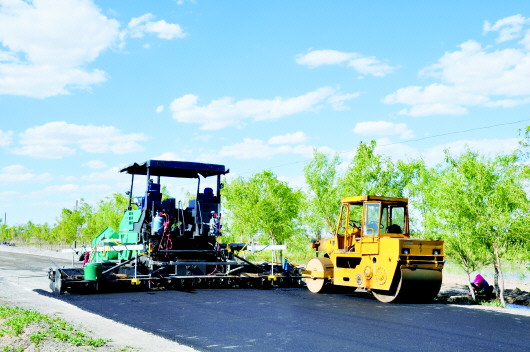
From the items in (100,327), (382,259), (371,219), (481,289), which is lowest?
(481,289)

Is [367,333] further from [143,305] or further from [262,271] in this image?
[262,271]

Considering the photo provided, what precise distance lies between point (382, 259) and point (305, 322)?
3945mm

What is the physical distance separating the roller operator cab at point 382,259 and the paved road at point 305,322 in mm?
447

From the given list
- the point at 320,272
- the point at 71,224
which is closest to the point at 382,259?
the point at 320,272

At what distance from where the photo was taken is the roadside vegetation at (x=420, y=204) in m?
18.1

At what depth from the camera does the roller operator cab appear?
12891 millimetres

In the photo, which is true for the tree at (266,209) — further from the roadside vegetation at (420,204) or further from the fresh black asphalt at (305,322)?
the fresh black asphalt at (305,322)

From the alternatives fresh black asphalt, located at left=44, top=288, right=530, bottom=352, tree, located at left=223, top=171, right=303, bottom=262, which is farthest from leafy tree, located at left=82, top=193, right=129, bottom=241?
fresh black asphalt, located at left=44, top=288, right=530, bottom=352

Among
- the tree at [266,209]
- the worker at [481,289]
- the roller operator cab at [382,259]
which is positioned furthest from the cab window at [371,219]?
the tree at [266,209]

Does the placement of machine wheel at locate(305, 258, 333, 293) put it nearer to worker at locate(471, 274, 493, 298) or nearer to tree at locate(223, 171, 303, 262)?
worker at locate(471, 274, 493, 298)

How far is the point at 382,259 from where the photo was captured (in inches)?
520

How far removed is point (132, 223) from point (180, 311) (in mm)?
5848

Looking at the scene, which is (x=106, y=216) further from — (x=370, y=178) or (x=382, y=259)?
(x=382, y=259)

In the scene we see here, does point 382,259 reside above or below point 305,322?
above
